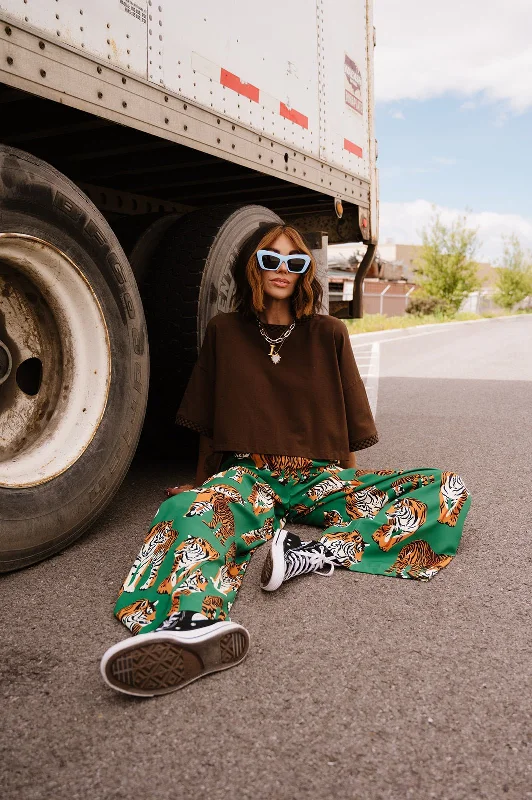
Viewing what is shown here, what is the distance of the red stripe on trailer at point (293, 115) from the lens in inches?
143

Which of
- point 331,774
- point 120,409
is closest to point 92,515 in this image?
point 120,409

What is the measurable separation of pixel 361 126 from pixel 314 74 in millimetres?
815

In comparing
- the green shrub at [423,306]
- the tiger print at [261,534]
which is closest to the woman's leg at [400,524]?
the tiger print at [261,534]

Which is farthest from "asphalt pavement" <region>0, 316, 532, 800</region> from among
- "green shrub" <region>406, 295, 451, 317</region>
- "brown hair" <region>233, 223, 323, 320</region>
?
"green shrub" <region>406, 295, 451, 317</region>

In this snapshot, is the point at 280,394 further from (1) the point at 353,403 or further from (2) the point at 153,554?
(2) the point at 153,554

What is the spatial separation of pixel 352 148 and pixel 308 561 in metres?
2.95

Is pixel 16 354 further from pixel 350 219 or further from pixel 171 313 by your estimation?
pixel 350 219

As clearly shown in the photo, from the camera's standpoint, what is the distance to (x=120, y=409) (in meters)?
2.94

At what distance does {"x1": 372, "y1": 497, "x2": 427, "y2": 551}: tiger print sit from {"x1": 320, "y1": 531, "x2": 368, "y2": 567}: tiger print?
0.06 meters

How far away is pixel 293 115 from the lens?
12.3 ft

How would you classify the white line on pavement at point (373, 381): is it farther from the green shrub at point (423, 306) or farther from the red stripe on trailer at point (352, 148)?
the green shrub at point (423, 306)

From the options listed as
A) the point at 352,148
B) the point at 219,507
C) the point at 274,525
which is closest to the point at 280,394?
the point at 274,525

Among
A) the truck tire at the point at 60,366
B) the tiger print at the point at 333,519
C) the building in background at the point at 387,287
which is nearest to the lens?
the truck tire at the point at 60,366

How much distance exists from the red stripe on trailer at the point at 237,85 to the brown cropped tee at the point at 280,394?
1.03m
